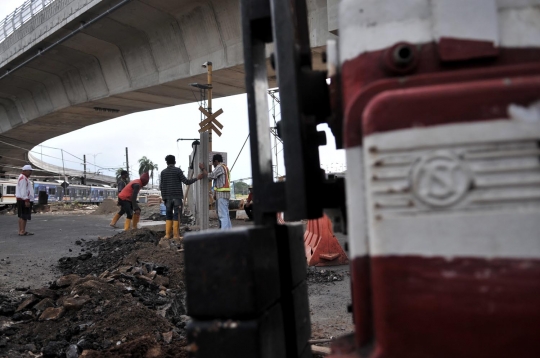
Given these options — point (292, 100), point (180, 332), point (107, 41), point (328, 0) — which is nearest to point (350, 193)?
point (292, 100)

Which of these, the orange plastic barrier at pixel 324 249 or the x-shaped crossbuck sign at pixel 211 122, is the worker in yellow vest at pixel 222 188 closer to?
the x-shaped crossbuck sign at pixel 211 122

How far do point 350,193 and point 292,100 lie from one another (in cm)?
46

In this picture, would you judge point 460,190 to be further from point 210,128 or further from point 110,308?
point 210,128

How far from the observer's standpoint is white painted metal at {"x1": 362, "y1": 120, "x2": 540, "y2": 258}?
113 cm

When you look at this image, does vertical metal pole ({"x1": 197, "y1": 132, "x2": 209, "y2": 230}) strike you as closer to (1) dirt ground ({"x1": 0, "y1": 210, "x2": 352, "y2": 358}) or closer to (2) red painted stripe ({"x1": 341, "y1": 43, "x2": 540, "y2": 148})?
(1) dirt ground ({"x1": 0, "y1": 210, "x2": 352, "y2": 358})

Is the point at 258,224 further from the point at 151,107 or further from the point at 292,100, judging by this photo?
the point at 151,107

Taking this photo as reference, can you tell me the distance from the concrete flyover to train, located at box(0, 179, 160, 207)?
18210 millimetres

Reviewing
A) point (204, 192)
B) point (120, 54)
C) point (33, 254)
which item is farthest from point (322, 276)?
point (120, 54)

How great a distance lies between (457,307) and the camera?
116 centimetres

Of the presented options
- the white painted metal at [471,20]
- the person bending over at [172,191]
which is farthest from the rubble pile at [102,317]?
the person bending over at [172,191]

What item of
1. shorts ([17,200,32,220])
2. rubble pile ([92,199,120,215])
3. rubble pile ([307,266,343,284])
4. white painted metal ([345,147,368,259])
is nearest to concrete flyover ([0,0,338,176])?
rubble pile ([307,266,343,284])

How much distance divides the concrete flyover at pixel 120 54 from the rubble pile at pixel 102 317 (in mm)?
5760

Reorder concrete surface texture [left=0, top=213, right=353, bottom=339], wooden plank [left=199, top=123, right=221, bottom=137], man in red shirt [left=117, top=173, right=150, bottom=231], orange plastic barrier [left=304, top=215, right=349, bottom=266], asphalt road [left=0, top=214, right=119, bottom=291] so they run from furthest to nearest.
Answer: man in red shirt [left=117, top=173, right=150, bottom=231]
wooden plank [left=199, top=123, right=221, bottom=137]
orange plastic barrier [left=304, top=215, right=349, bottom=266]
asphalt road [left=0, top=214, right=119, bottom=291]
concrete surface texture [left=0, top=213, right=353, bottom=339]

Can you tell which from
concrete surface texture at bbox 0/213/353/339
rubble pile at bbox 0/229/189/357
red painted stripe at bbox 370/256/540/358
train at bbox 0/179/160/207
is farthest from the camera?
train at bbox 0/179/160/207
